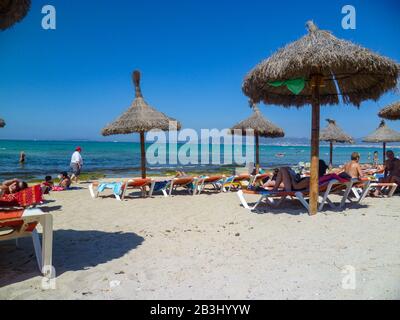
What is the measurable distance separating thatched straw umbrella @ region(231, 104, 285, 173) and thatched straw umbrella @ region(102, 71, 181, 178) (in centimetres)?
349

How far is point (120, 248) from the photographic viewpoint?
144 inches

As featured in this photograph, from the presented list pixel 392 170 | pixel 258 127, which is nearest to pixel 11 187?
pixel 392 170

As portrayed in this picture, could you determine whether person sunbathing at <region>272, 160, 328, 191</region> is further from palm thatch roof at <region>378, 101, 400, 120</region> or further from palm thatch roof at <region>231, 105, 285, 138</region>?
palm thatch roof at <region>231, 105, 285, 138</region>

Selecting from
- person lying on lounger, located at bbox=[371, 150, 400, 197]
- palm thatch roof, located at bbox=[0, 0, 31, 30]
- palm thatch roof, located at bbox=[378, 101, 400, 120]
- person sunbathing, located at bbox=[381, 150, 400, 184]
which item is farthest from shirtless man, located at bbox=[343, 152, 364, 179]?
palm thatch roof, located at bbox=[0, 0, 31, 30]

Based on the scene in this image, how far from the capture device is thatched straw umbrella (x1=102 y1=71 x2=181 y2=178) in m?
8.49

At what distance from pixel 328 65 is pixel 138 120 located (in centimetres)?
524

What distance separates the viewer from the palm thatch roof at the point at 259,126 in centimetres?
1188

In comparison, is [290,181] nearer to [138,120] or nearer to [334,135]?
[138,120]

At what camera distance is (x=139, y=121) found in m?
8.53

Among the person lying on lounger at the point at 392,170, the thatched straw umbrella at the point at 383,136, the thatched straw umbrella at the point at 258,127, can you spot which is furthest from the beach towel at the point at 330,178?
the thatched straw umbrella at the point at 383,136

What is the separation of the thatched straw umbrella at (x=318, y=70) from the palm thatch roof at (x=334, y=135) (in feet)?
34.8

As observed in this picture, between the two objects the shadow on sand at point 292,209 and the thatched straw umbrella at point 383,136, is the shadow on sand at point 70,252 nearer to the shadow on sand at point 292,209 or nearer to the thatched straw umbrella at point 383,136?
the shadow on sand at point 292,209
